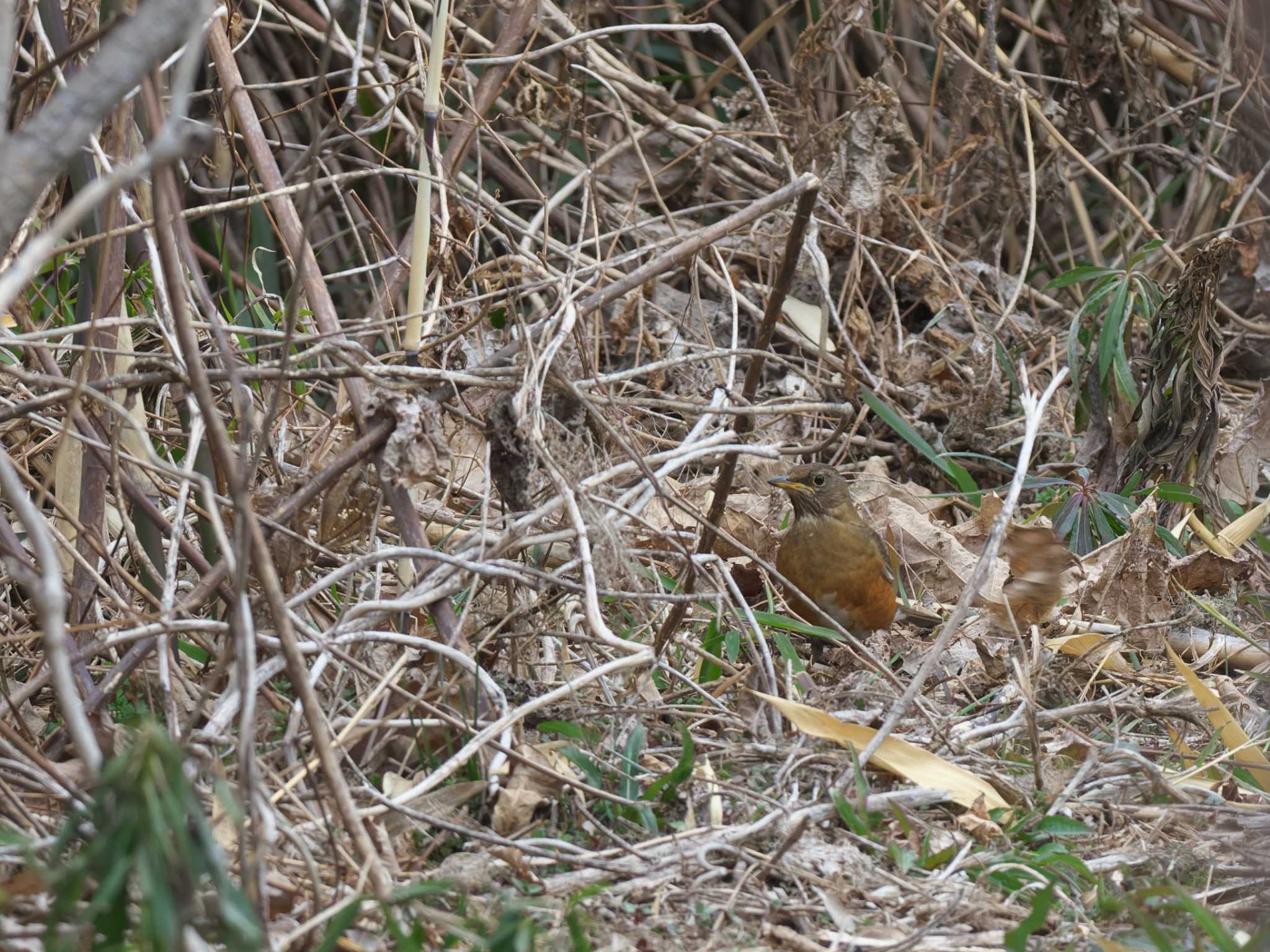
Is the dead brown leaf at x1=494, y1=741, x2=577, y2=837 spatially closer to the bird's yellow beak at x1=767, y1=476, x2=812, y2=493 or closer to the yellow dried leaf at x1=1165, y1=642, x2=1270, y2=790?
the yellow dried leaf at x1=1165, y1=642, x2=1270, y2=790

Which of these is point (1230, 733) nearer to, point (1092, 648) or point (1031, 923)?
point (1092, 648)

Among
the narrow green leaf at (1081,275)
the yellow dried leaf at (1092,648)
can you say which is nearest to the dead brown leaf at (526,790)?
the yellow dried leaf at (1092,648)

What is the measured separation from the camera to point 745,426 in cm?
305

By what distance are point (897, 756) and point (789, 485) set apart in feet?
5.87

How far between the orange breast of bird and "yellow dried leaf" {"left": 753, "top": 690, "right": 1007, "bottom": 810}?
3.81ft

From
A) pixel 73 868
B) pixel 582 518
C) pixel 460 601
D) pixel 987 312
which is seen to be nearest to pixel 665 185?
pixel 987 312

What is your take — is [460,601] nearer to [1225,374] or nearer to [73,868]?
[73,868]

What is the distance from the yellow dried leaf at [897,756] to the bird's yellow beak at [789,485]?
5.51ft

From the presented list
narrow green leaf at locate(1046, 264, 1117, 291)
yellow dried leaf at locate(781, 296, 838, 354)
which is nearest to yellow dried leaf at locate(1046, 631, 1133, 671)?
narrow green leaf at locate(1046, 264, 1117, 291)

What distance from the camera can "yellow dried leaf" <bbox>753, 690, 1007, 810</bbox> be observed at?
8.32 ft

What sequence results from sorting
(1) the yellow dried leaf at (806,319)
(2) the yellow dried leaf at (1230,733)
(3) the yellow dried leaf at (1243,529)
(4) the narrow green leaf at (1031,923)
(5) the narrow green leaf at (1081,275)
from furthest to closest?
(1) the yellow dried leaf at (806,319)
(5) the narrow green leaf at (1081,275)
(3) the yellow dried leaf at (1243,529)
(2) the yellow dried leaf at (1230,733)
(4) the narrow green leaf at (1031,923)

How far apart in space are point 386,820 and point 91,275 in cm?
132

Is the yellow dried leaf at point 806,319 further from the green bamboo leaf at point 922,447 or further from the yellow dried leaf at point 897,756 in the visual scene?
the yellow dried leaf at point 897,756

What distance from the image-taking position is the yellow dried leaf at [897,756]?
2.54 meters
